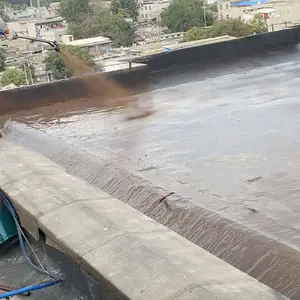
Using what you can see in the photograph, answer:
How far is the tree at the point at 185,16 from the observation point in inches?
1907

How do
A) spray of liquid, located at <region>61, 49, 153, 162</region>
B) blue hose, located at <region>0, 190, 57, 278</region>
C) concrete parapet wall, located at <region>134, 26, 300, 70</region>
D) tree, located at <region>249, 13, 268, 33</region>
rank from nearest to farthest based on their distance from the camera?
blue hose, located at <region>0, 190, 57, 278</region> < spray of liquid, located at <region>61, 49, 153, 162</region> < concrete parapet wall, located at <region>134, 26, 300, 70</region> < tree, located at <region>249, 13, 268, 33</region>

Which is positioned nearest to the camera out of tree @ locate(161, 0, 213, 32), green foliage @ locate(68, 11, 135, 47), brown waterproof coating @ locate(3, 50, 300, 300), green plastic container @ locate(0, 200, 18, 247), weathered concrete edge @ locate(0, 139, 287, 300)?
weathered concrete edge @ locate(0, 139, 287, 300)

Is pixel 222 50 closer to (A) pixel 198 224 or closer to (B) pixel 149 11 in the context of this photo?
(A) pixel 198 224

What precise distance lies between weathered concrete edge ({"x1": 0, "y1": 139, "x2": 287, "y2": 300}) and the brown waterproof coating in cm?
35

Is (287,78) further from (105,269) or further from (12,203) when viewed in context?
(105,269)

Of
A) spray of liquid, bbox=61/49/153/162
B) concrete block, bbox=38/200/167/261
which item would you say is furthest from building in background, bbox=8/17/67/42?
concrete block, bbox=38/200/167/261

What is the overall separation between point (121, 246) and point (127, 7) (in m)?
59.1

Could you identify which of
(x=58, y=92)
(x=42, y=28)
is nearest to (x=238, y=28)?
(x=58, y=92)

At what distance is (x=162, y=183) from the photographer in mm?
3990

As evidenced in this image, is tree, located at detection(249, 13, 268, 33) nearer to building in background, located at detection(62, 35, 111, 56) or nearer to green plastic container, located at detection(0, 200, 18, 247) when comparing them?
building in background, located at detection(62, 35, 111, 56)

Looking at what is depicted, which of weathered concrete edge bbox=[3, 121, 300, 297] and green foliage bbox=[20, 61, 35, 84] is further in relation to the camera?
green foliage bbox=[20, 61, 35, 84]

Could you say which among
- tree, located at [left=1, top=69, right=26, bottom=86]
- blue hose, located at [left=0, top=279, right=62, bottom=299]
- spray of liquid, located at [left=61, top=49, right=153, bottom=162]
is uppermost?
spray of liquid, located at [left=61, top=49, right=153, bottom=162]

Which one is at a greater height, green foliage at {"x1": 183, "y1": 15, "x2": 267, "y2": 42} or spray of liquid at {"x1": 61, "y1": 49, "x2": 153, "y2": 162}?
spray of liquid at {"x1": 61, "y1": 49, "x2": 153, "y2": 162}

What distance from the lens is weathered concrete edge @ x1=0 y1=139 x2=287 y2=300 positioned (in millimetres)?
2148
